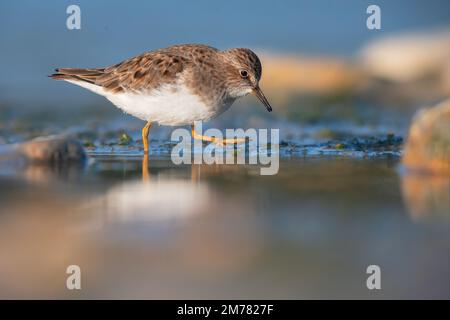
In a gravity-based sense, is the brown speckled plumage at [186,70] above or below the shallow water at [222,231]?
above

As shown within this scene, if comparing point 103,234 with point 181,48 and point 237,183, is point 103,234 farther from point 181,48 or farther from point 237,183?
point 181,48

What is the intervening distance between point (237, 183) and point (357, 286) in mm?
3444

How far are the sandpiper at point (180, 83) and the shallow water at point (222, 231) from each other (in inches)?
49.1

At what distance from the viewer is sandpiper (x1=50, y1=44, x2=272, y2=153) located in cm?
1011

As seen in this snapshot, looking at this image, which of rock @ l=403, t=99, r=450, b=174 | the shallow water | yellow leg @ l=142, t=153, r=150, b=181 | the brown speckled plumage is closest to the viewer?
the shallow water

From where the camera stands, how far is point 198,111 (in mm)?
10078

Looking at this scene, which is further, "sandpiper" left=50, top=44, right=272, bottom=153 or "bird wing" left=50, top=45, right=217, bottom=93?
"bird wing" left=50, top=45, right=217, bottom=93

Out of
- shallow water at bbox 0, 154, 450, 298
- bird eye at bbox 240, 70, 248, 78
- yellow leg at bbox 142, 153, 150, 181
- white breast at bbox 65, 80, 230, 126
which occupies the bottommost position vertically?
shallow water at bbox 0, 154, 450, 298

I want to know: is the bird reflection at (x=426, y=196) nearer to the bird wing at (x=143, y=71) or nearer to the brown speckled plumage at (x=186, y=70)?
the brown speckled plumage at (x=186, y=70)

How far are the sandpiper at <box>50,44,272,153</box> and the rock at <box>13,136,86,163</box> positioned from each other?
1.27m

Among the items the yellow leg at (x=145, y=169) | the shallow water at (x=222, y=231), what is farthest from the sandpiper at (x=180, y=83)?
the shallow water at (x=222, y=231)

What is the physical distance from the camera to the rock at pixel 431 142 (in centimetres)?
895

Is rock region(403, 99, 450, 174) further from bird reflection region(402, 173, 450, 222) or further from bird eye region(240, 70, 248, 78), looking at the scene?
bird eye region(240, 70, 248, 78)

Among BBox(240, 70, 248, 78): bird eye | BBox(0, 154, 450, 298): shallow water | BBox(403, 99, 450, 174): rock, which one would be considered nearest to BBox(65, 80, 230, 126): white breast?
BBox(240, 70, 248, 78): bird eye
